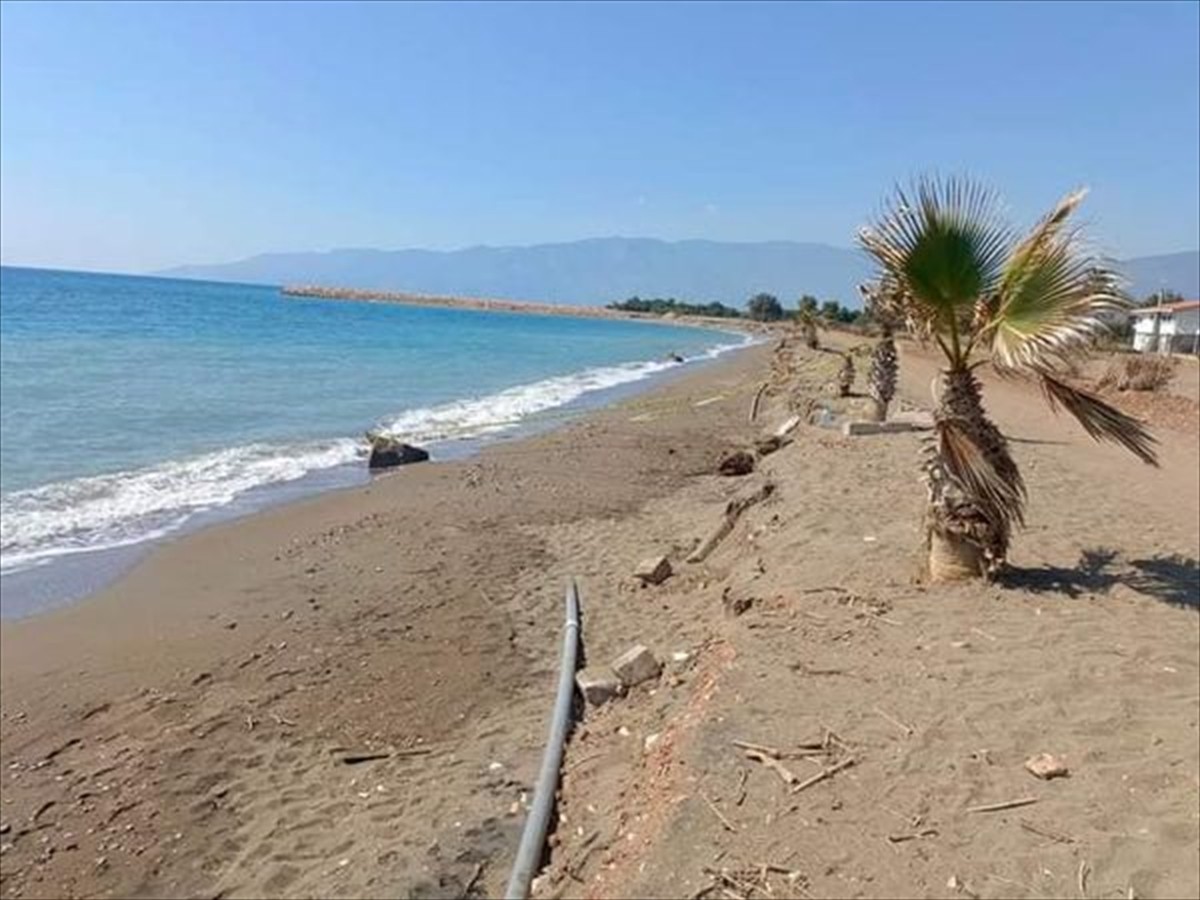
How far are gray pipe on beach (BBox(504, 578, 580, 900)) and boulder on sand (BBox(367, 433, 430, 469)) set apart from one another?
835 centimetres

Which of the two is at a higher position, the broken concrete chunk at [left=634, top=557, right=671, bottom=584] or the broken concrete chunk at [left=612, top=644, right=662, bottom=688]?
the broken concrete chunk at [left=612, top=644, right=662, bottom=688]

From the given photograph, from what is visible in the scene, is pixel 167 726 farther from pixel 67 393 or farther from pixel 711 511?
pixel 67 393

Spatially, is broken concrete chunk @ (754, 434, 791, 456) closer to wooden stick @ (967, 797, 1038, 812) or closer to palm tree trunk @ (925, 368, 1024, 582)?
palm tree trunk @ (925, 368, 1024, 582)

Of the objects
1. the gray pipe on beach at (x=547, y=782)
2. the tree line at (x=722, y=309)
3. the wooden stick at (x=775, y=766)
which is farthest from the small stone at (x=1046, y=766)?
the tree line at (x=722, y=309)

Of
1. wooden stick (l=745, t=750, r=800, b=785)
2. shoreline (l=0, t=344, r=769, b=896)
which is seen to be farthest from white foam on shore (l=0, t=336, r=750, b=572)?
wooden stick (l=745, t=750, r=800, b=785)

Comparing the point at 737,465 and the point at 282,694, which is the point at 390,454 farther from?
the point at 282,694

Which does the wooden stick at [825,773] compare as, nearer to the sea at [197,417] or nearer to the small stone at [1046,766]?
the small stone at [1046,766]

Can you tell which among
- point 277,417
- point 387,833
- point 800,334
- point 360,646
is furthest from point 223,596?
point 800,334

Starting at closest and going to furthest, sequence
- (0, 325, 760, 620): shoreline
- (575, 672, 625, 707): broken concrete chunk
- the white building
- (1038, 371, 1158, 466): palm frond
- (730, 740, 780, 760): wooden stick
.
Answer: (730, 740, 780, 760): wooden stick → (575, 672, 625, 707): broken concrete chunk → (1038, 371, 1158, 466): palm frond → (0, 325, 760, 620): shoreline → the white building

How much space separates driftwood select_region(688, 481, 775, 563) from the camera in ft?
28.5

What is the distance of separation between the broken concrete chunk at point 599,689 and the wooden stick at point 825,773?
5.49 ft

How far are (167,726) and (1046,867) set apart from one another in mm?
4541

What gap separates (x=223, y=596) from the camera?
7.96 metres

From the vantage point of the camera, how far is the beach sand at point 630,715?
12.5 ft
